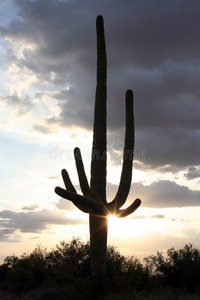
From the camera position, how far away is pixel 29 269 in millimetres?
26094

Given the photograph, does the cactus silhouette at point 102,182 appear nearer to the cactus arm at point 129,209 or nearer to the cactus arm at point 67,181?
the cactus arm at point 129,209

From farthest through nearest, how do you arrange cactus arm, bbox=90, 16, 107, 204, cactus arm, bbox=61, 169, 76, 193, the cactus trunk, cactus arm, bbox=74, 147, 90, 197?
cactus arm, bbox=61, 169, 76, 193
cactus arm, bbox=74, 147, 90, 197
cactus arm, bbox=90, 16, 107, 204
the cactus trunk

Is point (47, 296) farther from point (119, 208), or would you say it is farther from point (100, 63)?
point (100, 63)

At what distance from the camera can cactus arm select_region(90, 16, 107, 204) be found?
1681cm

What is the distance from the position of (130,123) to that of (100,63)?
359 centimetres

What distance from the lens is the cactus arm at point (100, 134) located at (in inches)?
662

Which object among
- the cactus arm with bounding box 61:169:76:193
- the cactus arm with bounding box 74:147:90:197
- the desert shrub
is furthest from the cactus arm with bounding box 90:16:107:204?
the desert shrub

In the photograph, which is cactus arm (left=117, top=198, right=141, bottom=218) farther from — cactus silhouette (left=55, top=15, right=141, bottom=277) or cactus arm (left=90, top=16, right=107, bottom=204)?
cactus arm (left=90, top=16, right=107, bottom=204)

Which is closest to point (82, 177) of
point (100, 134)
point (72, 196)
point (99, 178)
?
point (99, 178)

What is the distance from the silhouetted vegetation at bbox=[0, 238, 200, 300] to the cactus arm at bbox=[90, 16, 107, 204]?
4.08m

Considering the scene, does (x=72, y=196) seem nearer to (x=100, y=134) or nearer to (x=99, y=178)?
(x=99, y=178)

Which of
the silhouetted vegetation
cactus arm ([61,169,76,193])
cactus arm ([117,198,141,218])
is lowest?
the silhouetted vegetation

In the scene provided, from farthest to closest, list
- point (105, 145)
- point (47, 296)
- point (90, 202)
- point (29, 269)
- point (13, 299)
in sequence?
point (29, 269)
point (13, 299)
point (47, 296)
point (105, 145)
point (90, 202)

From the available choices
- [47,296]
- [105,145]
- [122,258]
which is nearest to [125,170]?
[105,145]
